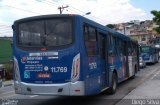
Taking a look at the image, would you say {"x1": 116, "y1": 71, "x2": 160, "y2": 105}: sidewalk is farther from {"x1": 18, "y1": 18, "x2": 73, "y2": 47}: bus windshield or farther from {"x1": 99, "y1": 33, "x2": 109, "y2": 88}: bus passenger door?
{"x1": 18, "y1": 18, "x2": 73, "y2": 47}: bus windshield

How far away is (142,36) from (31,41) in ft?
379

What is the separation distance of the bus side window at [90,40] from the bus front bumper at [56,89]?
1356mm

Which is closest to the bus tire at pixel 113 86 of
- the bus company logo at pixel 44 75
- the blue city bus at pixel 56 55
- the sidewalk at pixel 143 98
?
the sidewalk at pixel 143 98

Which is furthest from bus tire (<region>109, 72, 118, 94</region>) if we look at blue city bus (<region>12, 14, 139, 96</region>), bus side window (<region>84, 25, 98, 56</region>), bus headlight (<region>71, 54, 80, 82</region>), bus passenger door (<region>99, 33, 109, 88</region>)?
bus headlight (<region>71, 54, 80, 82</region>)

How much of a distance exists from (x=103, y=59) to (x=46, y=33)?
3176 millimetres

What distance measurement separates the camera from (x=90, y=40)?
40.2 feet

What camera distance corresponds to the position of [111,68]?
15.4m

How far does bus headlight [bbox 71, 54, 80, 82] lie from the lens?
1120 cm

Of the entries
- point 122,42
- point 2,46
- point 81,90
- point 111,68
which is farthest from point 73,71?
point 2,46

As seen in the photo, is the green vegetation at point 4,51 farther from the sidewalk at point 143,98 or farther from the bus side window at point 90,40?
the bus side window at point 90,40

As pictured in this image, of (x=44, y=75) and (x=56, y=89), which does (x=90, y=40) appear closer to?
(x=44, y=75)

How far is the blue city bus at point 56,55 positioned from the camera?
11258 millimetres

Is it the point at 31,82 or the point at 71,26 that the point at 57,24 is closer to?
the point at 71,26

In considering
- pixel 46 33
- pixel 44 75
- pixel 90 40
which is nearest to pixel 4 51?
pixel 90 40
